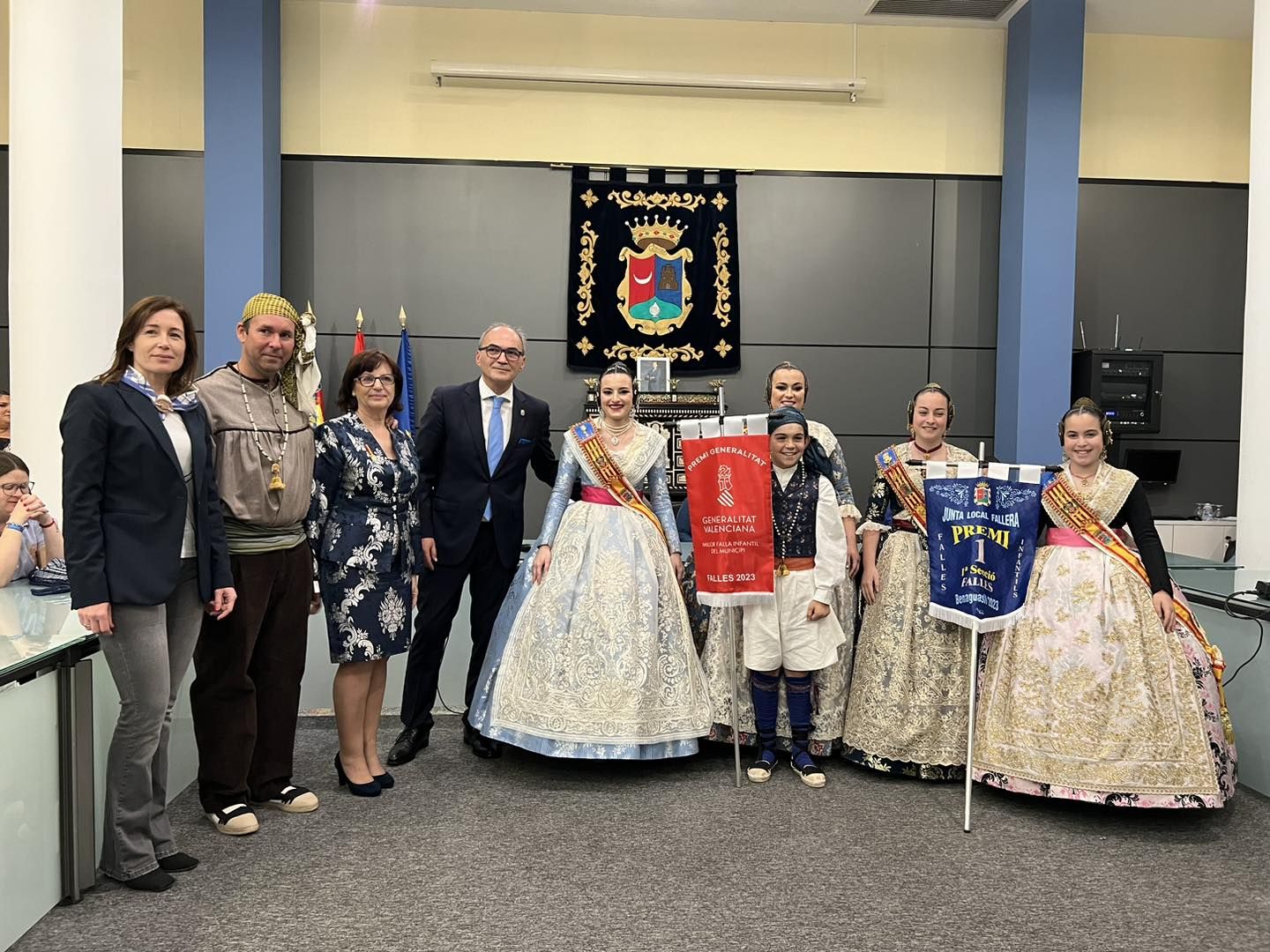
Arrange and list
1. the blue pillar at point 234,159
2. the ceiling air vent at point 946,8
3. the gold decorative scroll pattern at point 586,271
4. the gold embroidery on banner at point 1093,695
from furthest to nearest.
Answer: the gold decorative scroll pattern at point 586,271
the ceiling air vent at point 946,8
the blue pillar at point 234,159
the gold embroidery on banner at point 1093,695

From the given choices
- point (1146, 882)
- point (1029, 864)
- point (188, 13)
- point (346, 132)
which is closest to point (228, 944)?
point (1029, 864)

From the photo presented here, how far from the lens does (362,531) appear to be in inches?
122

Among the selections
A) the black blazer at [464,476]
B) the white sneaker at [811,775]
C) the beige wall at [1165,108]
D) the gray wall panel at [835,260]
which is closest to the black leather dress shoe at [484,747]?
the black blazer at [464,476]

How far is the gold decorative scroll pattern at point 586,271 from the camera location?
6.35m

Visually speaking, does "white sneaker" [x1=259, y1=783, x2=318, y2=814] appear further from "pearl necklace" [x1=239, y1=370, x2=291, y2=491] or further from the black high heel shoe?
"pearl necklace" [x1=239, y1=370, x2=291, y2=491]

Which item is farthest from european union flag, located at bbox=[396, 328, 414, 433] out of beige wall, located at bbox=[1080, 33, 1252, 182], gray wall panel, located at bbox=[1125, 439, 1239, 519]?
gray wall panel, located at bbox=[1125, 439, 1239, 519]

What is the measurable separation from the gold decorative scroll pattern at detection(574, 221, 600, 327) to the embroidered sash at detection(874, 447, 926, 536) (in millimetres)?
3179

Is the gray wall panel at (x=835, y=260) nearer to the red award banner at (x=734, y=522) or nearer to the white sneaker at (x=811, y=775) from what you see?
the red award banner at (x=734, y=522)

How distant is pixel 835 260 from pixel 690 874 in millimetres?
4731

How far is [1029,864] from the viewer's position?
8.98 feet

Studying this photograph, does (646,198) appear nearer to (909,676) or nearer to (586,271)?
(586,271)

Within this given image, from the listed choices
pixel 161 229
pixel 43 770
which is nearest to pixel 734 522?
pixel 43 770

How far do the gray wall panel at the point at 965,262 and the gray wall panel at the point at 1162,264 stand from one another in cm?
58

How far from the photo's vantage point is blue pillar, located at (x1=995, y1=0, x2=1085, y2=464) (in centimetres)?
613
